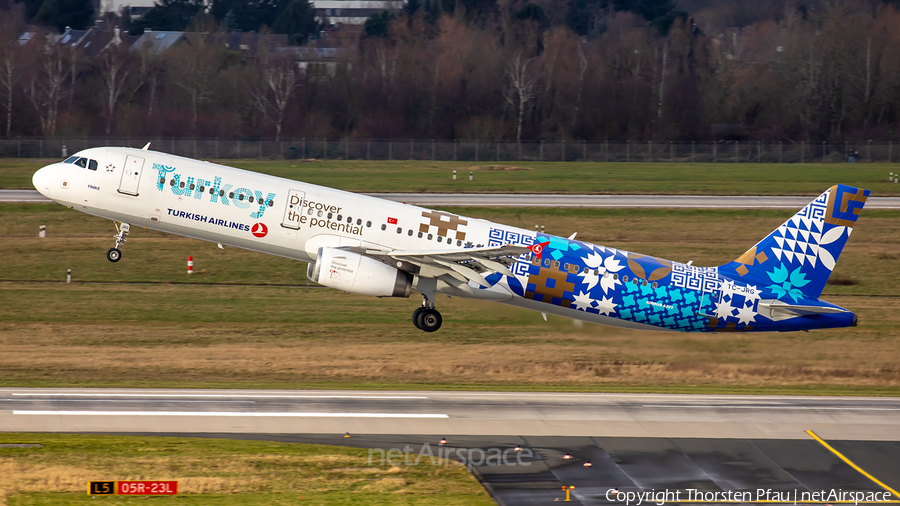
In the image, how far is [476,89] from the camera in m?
125

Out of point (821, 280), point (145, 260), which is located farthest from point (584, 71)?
point (821, 280)

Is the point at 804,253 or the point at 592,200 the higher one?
the point at 804,253

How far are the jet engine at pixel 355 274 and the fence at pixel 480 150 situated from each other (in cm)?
6735

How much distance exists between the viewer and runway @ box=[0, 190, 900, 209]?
7369 centimetres

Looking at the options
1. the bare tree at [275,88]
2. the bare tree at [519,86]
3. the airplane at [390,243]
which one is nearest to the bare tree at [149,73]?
the bare tree at [275,88]

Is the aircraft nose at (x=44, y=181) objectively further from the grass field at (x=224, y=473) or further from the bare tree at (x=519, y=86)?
the bare tree at (x=519, y=86)

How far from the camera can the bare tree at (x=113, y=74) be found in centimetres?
11301

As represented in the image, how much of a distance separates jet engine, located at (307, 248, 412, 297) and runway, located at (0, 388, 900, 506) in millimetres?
4595

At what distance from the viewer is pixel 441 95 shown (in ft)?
405

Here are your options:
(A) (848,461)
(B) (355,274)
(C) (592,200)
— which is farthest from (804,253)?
(C) (592,200)

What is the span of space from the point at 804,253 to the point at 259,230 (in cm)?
2229

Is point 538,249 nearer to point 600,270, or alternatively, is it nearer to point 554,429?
point 600,270

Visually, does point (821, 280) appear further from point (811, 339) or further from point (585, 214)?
point (585, 214)

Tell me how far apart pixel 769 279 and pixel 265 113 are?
85052 mm
